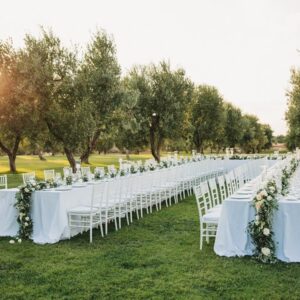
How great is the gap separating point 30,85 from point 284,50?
39.7 feet

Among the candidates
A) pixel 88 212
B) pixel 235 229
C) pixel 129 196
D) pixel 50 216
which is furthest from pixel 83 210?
pixel 235 229

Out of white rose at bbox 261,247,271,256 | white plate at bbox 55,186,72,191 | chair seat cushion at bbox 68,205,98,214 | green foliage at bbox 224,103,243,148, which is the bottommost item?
white rose at bbox 261,247,271,256

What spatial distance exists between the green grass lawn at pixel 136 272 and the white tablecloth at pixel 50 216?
10.7 inches

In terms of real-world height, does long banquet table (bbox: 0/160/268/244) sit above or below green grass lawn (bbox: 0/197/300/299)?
above

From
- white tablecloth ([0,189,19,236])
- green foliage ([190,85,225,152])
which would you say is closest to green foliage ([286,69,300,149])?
green foliage ([190,85,225,152])

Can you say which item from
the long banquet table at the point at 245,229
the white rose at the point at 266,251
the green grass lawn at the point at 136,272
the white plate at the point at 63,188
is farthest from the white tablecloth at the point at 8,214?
the white rose at the point at 266,251

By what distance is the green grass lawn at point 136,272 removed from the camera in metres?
5.43

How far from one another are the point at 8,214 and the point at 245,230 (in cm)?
511

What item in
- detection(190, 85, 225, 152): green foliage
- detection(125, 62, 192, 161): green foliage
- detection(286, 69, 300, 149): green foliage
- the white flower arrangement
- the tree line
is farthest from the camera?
detection(190, 85, 225, 152): green foliage

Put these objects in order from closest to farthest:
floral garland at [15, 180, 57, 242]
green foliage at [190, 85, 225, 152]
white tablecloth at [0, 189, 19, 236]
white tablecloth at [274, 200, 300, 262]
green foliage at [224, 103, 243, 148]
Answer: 1. white tablecloth at [274, 200, 300, 262]
2. floral garland at [15, 180, 57, 242]
3. white tablecloth at [0, 189, 19, 236]
4. green foliage at [190, 85, 225, 152]
5. green foliage at [224, 103, 243, 148]

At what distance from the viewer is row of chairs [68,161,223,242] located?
8805 mm

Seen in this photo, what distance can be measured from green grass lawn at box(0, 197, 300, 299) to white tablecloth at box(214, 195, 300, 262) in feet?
0.82

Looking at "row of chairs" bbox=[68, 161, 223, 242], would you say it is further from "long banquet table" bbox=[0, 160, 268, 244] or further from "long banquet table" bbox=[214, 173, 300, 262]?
"long banquet table" bbox=[214, 173, 300, 262]

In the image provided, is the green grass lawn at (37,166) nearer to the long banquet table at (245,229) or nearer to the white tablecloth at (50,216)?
the white tablecloth at (50,216)
